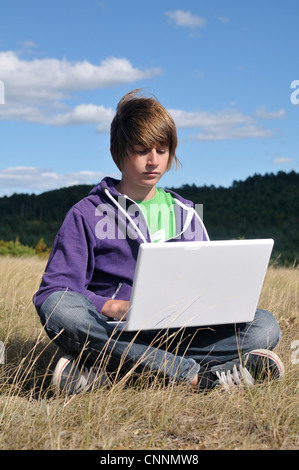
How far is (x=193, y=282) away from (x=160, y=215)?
786 mm

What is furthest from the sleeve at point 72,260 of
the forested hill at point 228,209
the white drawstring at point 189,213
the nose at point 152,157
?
the forested hill at point 228,209

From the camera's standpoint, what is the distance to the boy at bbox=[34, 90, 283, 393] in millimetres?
2867

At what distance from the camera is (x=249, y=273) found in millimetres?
2701

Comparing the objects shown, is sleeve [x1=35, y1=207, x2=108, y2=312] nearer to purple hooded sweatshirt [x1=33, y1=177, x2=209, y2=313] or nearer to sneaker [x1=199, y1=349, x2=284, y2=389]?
purple hooded sweatshirt [x1=33, y1=177, x2=209, y2=313]

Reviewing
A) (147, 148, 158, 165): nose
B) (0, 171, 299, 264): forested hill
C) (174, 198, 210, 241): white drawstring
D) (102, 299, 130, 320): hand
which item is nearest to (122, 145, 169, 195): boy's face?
(147, 148, 158, 165): nose

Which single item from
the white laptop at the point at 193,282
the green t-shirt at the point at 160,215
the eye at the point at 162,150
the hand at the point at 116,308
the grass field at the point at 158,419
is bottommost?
the grass field at the point at 158,419

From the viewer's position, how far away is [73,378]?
9.71 ft

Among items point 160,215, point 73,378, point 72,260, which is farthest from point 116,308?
point 160,215

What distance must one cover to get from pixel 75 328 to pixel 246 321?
879 millimetres

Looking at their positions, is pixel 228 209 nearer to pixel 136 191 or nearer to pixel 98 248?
pixel 136 191

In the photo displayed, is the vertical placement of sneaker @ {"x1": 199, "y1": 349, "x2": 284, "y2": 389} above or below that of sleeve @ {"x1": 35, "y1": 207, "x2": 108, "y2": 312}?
below

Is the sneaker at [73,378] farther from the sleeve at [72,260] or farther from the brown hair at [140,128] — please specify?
the brown hair at [140,128]

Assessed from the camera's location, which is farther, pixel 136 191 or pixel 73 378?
pixel 136 191

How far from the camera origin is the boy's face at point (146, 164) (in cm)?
305
